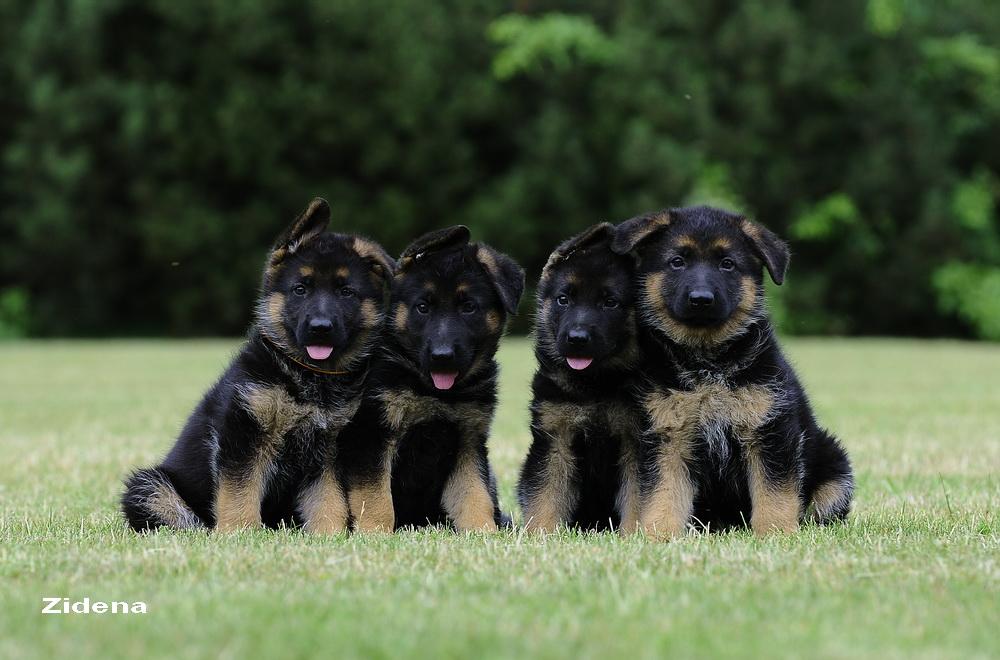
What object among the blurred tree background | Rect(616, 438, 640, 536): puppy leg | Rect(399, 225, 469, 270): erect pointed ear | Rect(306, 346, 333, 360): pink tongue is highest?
the blurred tree background

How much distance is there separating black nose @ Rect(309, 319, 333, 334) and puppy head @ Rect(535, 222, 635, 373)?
100 centimetres

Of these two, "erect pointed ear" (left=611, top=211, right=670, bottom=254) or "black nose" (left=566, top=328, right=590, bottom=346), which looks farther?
"erect pointed ear" (left=611, top=211, right=670, bottom=254)

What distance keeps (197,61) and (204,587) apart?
87.7ft

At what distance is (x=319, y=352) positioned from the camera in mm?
5730

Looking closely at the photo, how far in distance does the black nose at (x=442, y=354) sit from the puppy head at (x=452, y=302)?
0.01m

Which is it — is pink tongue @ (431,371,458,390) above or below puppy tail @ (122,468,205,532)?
above

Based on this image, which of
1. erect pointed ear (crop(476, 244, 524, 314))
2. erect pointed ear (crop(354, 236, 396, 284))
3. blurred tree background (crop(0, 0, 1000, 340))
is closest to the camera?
erect pointed ear (crop(476, 244, 524, 314))

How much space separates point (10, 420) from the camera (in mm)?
11914

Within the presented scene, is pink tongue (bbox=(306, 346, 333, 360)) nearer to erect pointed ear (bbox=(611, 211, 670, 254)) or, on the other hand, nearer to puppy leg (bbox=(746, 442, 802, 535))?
erect pointed ear (bbox=(611, 211, 670, 254))

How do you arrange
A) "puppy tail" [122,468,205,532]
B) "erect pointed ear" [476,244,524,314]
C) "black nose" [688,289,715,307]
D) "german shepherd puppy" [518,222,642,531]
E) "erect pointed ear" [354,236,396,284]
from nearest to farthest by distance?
"black nose" [688,289,715,307] < "german shepherd puppy" [518,222,642,531] < "puppy tail" [122,468,205,532] < "erect pointed ear" [476,244,524,314] < "erect pointed ear" [354,236,396,284]

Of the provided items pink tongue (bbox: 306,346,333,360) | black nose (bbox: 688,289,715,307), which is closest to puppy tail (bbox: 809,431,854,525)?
black nose (bbox: 688,289,715,307)

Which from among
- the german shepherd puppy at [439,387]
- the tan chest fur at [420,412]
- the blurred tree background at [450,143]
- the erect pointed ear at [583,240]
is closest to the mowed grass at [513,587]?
the german shepherd puppy at [439,387]

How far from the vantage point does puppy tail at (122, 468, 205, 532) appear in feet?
18.5

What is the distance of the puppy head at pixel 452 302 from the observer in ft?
18.9
